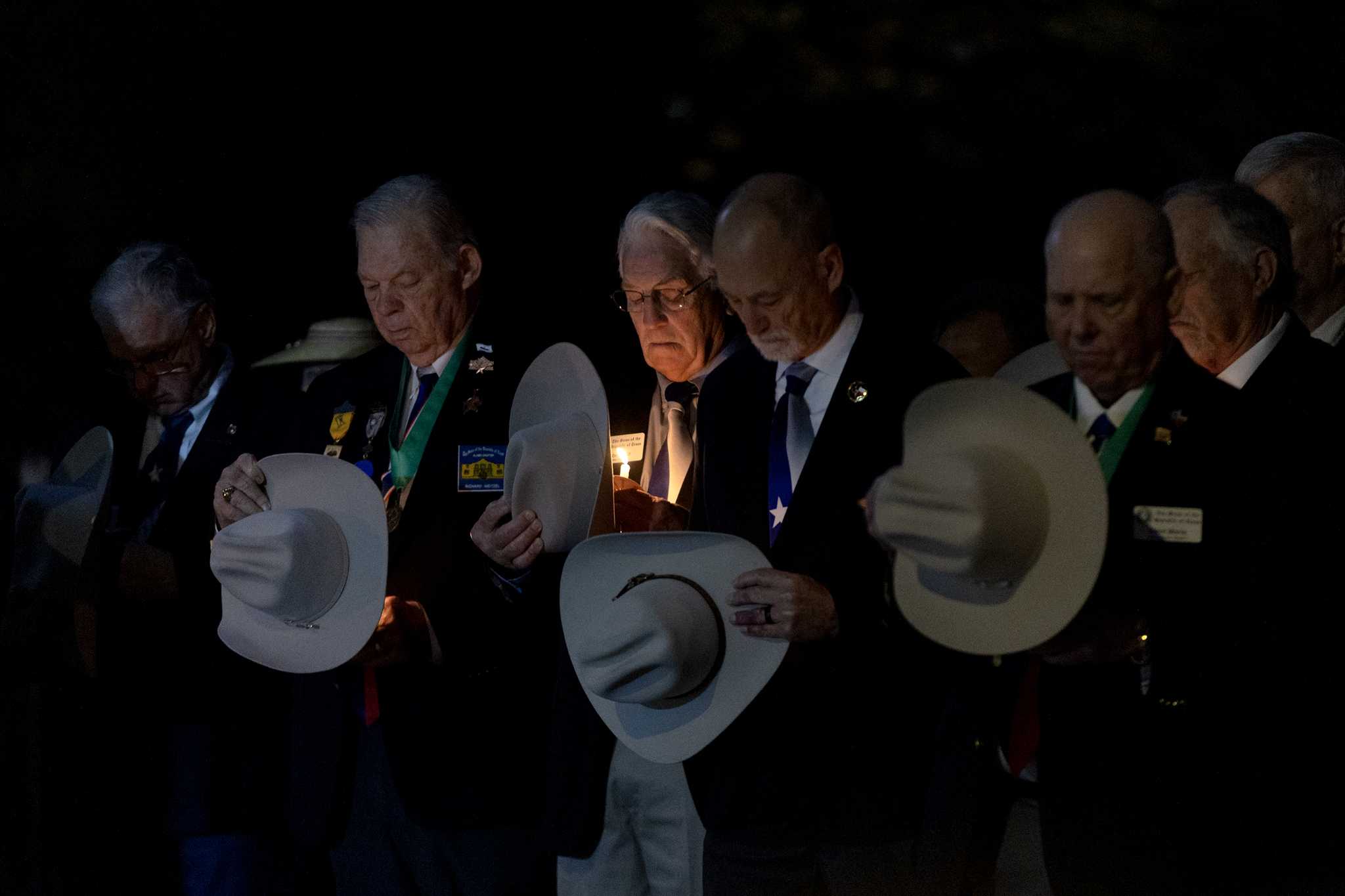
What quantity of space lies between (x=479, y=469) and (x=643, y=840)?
906 mm

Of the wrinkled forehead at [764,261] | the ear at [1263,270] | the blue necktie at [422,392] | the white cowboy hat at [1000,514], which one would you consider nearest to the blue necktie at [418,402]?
the blue necktie at [422,392]

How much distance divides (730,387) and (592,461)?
34cm

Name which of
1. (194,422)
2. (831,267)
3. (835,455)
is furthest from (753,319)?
(194,422)

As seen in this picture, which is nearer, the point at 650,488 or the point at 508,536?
the point at 508,536

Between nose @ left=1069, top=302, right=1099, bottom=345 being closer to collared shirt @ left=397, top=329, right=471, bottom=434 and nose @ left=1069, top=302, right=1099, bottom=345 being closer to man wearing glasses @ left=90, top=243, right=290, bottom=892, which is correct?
collared shirt @ left=397, top=329, right=471, bottom=434

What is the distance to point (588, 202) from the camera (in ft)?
13.5

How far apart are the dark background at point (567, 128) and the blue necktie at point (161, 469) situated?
0.47 metres

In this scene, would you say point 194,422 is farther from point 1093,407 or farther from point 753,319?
A: point 1093,407

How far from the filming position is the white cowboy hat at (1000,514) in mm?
1958

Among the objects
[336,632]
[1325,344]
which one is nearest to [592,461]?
[336,632]

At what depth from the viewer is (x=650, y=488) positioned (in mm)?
3072

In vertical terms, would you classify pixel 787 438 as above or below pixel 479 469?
above

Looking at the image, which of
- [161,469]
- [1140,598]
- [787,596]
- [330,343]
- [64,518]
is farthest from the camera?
[330,343]

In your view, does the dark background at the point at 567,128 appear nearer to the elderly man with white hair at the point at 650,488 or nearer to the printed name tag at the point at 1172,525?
the elderly man with white hair at the point at 650,488
